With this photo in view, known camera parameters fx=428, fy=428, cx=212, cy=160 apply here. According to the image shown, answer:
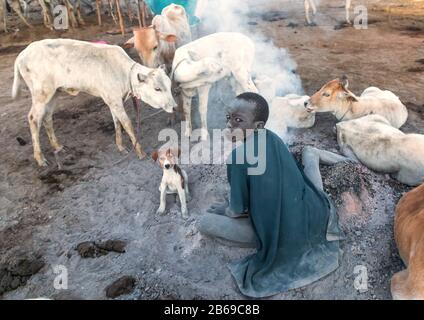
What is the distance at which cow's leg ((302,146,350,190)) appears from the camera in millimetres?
3957

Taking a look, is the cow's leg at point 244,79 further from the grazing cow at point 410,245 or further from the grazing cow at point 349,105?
the grazing cow at point 410,245

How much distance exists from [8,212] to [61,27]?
8775mm

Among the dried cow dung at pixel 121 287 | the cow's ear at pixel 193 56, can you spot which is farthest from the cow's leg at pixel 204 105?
the dried cow dung at pixel 121 287

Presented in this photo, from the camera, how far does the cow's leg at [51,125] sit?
5.69m

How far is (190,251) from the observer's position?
3980mm

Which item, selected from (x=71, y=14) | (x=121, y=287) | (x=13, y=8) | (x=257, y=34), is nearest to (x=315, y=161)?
(x=121, y=287)

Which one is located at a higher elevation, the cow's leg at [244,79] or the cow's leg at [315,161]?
the cow's leg at [244,79]

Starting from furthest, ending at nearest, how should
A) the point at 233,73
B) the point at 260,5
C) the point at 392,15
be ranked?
the point at 260,5, the point at 392,15, the point at 233,73

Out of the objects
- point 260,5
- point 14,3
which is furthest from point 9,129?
point 260,5

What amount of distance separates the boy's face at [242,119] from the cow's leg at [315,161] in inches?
40.1

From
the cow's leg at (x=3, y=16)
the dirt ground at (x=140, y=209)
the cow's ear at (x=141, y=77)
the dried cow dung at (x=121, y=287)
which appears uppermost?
the cow's leg at (x=3, y=16)

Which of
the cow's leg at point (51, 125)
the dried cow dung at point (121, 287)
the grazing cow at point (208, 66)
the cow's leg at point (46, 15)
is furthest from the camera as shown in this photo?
the cow's leg at point (46, 15)

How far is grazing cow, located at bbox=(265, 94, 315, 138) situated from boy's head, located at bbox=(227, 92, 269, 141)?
2509 mm
